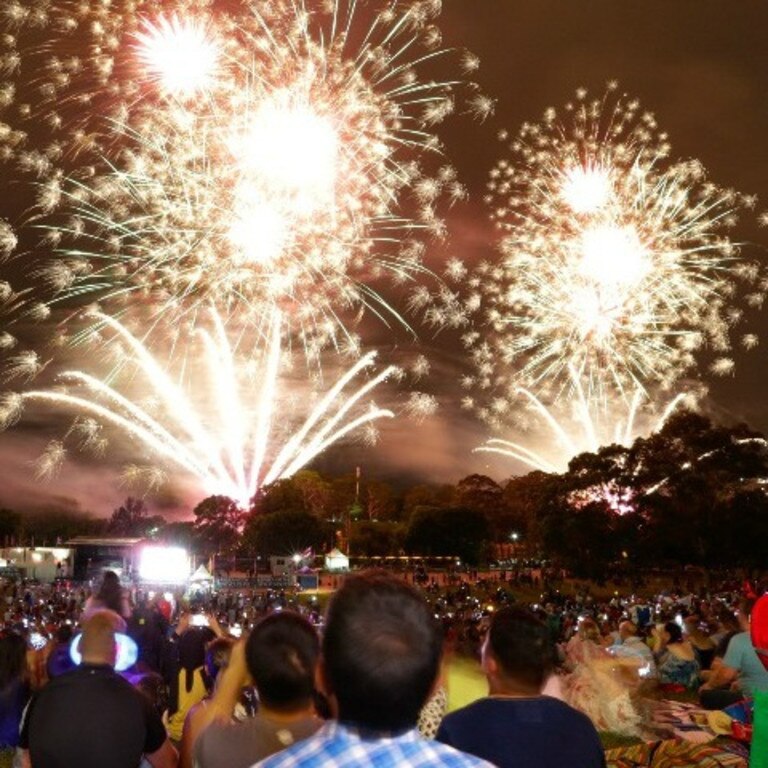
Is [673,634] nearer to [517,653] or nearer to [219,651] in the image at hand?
[219,651]

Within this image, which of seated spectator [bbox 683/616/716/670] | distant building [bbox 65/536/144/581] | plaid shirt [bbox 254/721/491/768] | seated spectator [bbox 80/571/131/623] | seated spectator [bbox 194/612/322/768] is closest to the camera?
plaid shirt [bbox 254/721/491/768]

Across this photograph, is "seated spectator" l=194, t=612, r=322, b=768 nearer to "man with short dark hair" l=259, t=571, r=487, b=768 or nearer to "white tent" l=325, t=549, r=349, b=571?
"man with short dark hair" l=259, t=571, r=487, b=768

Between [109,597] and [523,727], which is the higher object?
[109,597]

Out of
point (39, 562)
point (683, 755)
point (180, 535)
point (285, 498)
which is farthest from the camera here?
point (180, 535)

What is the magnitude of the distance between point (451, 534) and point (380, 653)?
3023 inches

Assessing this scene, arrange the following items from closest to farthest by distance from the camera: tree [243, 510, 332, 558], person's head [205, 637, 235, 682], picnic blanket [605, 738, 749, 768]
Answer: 1. picnic blanket [605, 738, 749, 768]
2. person's head [205, 637, 235, 682]
3. tree [243, 510, 332, 558]

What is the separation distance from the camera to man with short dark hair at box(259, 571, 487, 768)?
6.75ft

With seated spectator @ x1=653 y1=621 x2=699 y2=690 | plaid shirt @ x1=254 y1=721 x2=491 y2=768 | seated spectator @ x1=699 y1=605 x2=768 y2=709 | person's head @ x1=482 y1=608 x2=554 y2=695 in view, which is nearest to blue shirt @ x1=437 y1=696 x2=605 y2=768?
person's head @ x1=482 y1=608 x2=554 y2=695

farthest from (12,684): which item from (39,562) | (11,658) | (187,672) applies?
(39,562)

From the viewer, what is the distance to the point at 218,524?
92250 millimetres

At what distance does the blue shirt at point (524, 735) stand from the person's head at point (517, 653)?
147 millimetres

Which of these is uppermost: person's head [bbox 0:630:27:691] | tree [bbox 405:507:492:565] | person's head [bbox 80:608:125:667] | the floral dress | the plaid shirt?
tree [bbox 405:507:492:565]

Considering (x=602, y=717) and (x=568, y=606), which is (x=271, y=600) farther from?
(x=602, y=717)

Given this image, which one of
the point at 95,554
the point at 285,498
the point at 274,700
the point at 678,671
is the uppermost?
the point at 285,498
